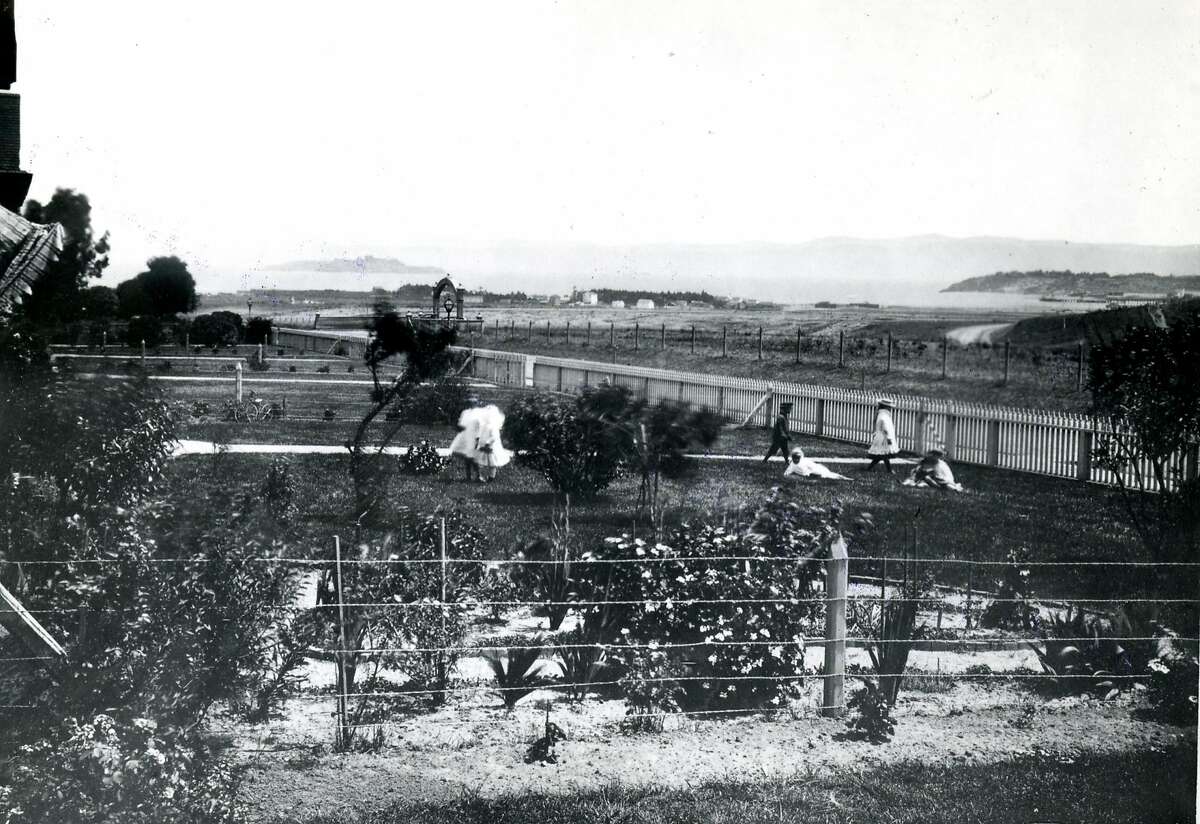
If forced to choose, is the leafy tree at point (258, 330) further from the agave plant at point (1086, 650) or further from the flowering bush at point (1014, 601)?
the agave plant at point (1086, 650)

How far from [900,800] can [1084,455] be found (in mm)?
2384

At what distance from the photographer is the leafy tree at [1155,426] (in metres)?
6.48

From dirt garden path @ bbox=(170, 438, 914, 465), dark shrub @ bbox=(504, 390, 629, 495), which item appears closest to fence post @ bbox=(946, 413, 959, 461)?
dark shrub @ bbox=(504, 390, 629, 495)

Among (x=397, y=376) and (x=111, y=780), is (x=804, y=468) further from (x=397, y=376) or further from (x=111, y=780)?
(x=111, y=780)

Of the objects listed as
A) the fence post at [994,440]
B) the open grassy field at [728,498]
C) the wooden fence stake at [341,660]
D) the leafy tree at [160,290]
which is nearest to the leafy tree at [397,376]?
the open grassy field at [728,498]

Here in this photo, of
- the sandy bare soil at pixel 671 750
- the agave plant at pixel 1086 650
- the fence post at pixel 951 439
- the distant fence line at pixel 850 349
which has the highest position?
the distant fence line at pixel 850 349

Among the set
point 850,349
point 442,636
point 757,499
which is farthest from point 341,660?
point 850,349

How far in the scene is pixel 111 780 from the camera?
182 inches

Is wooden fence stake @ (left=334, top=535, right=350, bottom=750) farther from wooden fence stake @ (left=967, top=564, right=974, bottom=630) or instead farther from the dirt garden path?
wooden fence stake @ (left=967, top=564, right=974, bottom=630)

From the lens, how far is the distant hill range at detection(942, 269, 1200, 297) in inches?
255

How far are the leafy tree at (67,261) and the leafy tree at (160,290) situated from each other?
0.18 m

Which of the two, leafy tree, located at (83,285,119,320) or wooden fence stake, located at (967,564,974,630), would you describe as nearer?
leafy tree, located at (83,285,119,320)

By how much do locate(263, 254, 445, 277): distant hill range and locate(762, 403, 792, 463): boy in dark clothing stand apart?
2121mm

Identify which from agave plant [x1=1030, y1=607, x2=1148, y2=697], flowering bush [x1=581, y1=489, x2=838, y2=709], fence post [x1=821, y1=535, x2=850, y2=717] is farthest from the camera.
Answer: agave plant [x1=1030, y1=607, x2=1148, y2=697]
